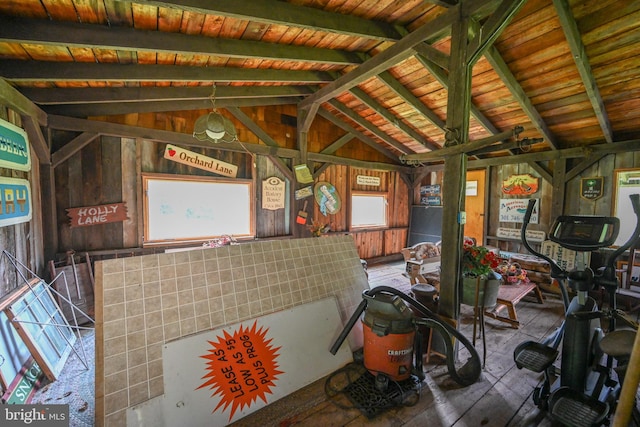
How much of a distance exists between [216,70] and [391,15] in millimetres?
1850

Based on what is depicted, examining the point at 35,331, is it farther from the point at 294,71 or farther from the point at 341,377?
the point at 294,71

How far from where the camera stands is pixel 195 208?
Result: 3.70 metres

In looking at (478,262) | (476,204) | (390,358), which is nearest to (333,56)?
(478,262)

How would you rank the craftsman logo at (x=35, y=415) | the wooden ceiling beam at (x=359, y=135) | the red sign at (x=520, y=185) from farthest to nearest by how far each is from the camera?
the wooden ceiling beam at (x=359, y=135) → the red sign at (x=520, y=185) → the craftsman logo at (x=35, y=415)

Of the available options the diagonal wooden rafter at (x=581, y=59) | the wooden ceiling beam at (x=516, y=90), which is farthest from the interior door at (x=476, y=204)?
the diagonal wooden rafter at (x=581, y=59)

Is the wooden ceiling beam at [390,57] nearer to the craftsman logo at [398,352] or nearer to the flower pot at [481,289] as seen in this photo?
the flower pot at [481,289]

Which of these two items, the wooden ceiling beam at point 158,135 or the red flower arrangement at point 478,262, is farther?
the wooden ceiling beam at point 158,135

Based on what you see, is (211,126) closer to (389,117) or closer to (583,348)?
(389,117)

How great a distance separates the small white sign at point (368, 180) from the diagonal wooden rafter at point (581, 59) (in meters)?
3.46

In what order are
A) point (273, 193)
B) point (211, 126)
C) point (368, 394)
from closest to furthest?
point (368, 394)
point (211, 126)
point (273, 193)

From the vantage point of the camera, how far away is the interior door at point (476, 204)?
5258 millimetres

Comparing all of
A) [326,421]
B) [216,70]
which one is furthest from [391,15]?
[326,421]

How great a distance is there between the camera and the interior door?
5258 mm

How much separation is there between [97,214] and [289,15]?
119 inches
